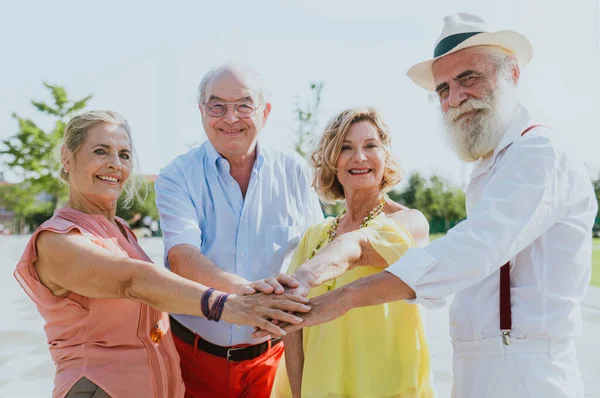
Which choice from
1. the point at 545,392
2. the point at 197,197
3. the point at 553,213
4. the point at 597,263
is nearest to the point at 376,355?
the point at 545,392

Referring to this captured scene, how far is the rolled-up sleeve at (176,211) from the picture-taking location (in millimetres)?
3068

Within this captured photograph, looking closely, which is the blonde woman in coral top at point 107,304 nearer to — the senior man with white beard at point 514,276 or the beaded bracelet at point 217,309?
the beaded bracelet at point 217,309

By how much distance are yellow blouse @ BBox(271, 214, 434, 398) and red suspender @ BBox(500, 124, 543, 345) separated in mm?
454

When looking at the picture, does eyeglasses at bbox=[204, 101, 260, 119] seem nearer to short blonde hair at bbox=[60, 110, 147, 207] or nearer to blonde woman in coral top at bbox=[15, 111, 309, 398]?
short blonde hair at bbox=[60, 110, 147, 207]

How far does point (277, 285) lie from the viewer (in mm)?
2723

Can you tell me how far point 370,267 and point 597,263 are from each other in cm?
1953

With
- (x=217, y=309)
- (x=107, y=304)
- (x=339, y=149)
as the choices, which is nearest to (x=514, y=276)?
(x=339, y=149)

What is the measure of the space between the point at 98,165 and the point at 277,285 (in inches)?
37.4

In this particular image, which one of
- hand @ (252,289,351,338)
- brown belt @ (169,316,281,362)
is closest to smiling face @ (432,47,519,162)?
hand @ (252,289,351,338)

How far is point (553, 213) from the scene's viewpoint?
2.32 metres

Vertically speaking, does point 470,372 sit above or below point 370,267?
below

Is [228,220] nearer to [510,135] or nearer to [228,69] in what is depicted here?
[228,69]

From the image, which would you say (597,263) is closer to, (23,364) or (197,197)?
(23,364)

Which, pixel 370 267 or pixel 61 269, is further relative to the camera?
pixel 370 267
